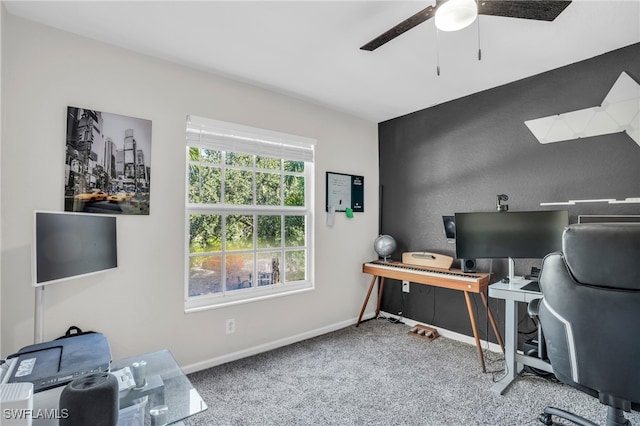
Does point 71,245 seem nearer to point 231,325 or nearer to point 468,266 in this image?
point 231,325

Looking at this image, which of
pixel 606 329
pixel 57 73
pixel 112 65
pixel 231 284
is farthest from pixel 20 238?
pixel 606 329

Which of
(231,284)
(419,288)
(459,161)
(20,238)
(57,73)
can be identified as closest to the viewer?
(20,238)

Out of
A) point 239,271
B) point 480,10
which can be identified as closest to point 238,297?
point 239,271

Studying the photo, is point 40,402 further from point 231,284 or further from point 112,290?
point 231,284

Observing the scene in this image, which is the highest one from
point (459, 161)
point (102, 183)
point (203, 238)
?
point (459, 161)

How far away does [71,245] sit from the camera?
1.67 metres

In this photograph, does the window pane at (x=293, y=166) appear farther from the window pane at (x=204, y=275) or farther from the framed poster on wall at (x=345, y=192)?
the window pane at (x=204, y=275)

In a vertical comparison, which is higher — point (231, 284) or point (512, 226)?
point (512, 226)

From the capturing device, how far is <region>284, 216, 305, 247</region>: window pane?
3.14 meters

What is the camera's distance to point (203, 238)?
2.62 metres

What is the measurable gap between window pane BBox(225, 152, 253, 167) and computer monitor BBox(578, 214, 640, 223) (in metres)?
2.69

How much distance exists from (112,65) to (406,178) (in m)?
2.94

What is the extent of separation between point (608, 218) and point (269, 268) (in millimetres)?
2703

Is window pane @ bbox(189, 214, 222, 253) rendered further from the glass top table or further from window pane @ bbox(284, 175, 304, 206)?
the glass top table
